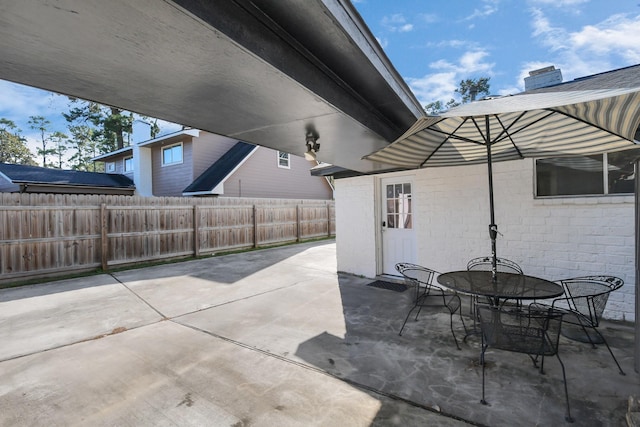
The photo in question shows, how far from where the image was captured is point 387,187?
6590 mm

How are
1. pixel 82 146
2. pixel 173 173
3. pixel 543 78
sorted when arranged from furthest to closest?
pixel 82 146 → pixel 173 173 → pixel 543 78

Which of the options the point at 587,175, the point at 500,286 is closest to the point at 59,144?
the point at 500,286

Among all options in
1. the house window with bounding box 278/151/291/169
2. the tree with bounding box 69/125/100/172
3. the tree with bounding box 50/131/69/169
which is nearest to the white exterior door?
the house window with bounding box 278/151/291/169

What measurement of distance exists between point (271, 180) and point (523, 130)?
12.7 m

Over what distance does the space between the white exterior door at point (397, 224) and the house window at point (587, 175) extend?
2305 millimetres

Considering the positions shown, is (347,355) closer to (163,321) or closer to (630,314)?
(163,321)

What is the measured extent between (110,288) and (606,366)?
8.10m

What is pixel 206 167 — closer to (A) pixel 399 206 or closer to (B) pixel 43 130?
(A) pixel 399 206

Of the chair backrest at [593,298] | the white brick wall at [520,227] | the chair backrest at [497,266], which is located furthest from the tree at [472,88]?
the chair backrest at [593,298]

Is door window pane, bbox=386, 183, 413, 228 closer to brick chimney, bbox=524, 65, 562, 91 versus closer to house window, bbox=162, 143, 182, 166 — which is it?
brick chimney, bbox=524, 65, 562, 91

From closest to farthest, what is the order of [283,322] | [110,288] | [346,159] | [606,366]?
[606,366] → [283,322] → [346,159] → [110,288]

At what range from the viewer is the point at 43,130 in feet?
96.5

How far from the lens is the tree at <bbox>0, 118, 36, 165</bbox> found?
2556 centimetres

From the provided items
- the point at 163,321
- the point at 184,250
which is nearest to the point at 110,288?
the point at 163,321
